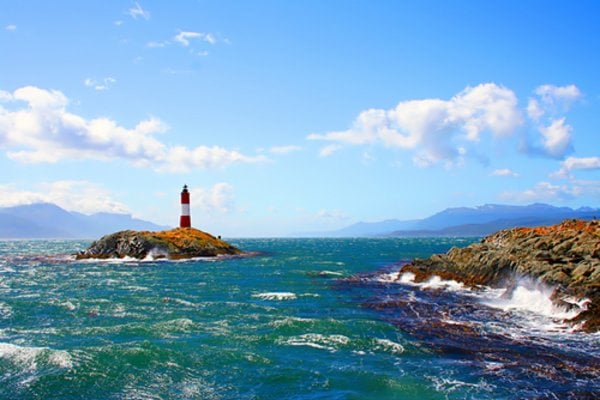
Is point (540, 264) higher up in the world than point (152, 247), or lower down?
lower down

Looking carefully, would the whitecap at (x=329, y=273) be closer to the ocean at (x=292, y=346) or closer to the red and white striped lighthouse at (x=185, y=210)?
the ocean at (x=292, y=346)

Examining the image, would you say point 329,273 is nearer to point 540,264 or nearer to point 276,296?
point 276,296

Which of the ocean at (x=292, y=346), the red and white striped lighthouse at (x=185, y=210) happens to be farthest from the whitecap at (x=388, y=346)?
the red and white striped lighthouse at (x=185, y=210)

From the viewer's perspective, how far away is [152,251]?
82.2 m

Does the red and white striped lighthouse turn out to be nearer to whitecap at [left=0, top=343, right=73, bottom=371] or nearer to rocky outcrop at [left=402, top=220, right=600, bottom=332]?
rocky outcrop at [left=402, top=220, right=600, bottom=332]

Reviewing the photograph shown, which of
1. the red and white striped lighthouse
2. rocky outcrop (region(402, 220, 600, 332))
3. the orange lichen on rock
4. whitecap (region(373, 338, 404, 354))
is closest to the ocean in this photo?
whitecap (region(373, 338, 404, 354))

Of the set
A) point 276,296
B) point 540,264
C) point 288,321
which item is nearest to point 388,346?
point 288,321

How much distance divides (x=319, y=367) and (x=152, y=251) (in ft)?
228

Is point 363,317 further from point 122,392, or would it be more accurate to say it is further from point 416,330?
point 122,392

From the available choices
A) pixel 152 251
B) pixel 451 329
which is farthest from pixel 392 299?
pixel 152 251

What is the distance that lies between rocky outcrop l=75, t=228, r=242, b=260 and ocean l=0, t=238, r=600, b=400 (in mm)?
42752

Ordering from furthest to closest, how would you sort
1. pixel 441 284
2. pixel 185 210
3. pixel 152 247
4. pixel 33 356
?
pixel 185 210
pixel 152 247
pixel 441 284
pixel 33 356

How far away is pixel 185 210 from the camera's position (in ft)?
323

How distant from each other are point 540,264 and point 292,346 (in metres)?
25.0
